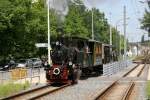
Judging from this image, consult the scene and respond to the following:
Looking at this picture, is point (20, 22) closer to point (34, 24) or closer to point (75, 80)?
point (34, 24)

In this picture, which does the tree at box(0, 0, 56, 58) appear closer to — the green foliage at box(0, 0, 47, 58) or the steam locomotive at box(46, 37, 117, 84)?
the green foliage at box(0, 0, 47, 58)

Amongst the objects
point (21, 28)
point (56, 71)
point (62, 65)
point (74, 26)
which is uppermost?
point (74, 26)

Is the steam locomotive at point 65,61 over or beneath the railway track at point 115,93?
over

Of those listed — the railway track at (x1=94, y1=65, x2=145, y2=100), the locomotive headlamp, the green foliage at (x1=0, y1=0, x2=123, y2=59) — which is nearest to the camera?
the railway track at (x1=94, y1=65, x2=145, y2=100)

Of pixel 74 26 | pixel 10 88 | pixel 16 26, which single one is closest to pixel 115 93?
pixel 10 88

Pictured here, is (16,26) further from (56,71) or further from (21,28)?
(56,71)

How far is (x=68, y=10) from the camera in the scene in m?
113

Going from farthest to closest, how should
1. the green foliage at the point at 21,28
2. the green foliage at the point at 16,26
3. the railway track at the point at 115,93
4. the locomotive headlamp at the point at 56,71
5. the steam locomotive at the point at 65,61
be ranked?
the green foliage at the point at 21,28 < the green foliage at the point at 16,26 < the steam locomotive at the point at 65,61 < the locomotive headlamp at the point at 56,71 < the railway track at the point at 115,93

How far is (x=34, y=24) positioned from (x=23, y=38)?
481 cm

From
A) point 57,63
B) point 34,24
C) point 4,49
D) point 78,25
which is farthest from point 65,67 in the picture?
point 78,25

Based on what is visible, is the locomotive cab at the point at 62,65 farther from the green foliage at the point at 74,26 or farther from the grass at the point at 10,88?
the green foliage at the point at 74,26

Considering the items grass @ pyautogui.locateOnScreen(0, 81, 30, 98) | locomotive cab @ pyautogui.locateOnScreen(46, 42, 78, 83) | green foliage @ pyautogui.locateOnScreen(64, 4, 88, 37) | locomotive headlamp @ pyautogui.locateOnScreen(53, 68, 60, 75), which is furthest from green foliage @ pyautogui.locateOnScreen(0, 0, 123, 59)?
grass @ pyautogui.locateOnScreen(0, 81, 30, 98)

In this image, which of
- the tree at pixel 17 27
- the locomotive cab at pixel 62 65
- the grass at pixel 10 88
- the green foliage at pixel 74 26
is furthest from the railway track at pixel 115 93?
the green foliage at pixel 74 26

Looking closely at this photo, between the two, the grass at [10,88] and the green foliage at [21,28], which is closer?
the grass at [10,88]
